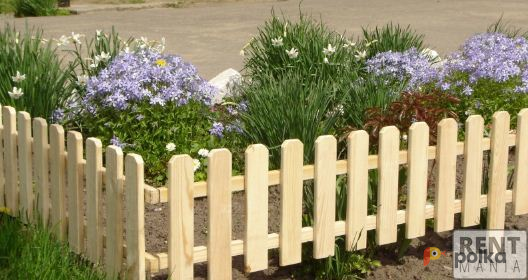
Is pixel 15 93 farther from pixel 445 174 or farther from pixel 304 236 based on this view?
pixel 445 174

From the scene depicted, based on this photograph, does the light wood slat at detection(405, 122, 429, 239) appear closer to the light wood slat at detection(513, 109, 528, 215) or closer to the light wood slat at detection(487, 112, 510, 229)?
the light wood slat at detection(487, 112, 510, 229)

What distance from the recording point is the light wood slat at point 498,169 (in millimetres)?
4676

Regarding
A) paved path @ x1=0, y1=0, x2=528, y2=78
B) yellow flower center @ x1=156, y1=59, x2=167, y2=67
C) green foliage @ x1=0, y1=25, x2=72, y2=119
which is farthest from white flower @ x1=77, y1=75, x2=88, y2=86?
paved path @ x1=0, y1=0, x2=528, y2=78

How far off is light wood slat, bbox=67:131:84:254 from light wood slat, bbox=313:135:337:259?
104cm

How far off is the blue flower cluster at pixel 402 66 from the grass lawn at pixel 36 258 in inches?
112

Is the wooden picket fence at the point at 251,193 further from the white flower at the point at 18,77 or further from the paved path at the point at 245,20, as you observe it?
the paved path at the point at 245,20

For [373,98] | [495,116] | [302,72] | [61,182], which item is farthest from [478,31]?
[61,182]

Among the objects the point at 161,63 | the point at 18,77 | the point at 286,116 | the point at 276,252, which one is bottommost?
the point at 276,252

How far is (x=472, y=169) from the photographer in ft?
15.2

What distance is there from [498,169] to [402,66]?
6.68 feet

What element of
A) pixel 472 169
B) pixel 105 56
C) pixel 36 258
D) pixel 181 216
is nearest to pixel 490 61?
pixel 472 169

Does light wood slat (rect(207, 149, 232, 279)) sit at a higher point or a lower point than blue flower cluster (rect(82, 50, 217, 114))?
lower

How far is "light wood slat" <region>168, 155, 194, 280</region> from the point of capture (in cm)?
383

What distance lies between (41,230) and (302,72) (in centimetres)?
299
